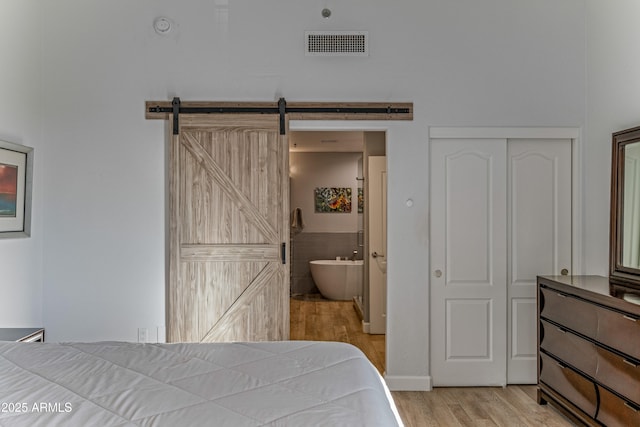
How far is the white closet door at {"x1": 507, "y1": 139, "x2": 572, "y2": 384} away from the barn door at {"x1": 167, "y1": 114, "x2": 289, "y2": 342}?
1.86 m

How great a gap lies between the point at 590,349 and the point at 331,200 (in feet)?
17.9

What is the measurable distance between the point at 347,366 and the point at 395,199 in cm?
201

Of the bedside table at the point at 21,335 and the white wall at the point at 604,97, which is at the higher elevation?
the white wall at the point at 604,97

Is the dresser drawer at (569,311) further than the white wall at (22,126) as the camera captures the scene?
No

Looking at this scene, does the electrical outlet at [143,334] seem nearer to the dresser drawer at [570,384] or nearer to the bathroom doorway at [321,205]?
the dresser drawer at [570,384]

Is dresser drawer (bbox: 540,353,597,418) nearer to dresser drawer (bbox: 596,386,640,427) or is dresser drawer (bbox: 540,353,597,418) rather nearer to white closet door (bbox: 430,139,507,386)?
dresser drawer (bbox: 596,386,640,427)

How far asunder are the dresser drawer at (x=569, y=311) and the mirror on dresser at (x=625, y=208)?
437 millimetres

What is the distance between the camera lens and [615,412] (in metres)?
2.57

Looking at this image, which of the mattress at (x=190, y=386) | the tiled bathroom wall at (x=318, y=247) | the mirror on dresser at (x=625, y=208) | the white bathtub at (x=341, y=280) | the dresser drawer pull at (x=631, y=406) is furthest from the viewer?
the tiled bathroom wall at (x=318, y=247)

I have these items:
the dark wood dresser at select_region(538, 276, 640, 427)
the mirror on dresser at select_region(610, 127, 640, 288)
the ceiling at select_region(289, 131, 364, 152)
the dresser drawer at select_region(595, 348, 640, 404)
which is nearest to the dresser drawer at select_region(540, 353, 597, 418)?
the dark wood dresser at select_region(538, 276, 640, 427)

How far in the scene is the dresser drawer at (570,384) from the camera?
9.12 feet

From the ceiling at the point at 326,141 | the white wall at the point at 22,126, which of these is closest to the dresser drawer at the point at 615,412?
the white wall at the point at 22,126

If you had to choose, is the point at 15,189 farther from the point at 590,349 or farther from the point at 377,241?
the point at 590,349

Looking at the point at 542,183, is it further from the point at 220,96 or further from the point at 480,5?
the point at 220,96
